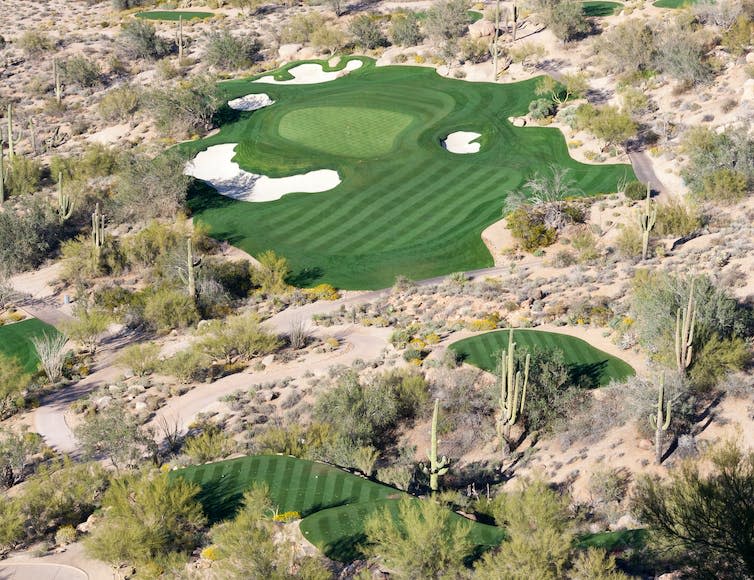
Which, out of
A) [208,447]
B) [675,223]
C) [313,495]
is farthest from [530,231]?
[313,495]

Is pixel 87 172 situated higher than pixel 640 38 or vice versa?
pixel 640 38

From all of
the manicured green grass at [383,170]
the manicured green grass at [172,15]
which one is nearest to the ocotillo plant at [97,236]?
the manicured green grass at [383,170]

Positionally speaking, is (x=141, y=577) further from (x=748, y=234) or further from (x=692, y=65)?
(x=692, y=65)

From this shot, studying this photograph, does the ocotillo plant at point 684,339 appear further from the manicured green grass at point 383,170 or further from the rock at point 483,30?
the rock at point 483,30

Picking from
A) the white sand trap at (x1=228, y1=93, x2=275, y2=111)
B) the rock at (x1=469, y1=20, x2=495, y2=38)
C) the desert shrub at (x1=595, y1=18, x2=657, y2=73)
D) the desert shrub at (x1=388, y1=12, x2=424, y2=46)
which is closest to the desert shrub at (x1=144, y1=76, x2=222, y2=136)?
the white sand trap at (x1=228, y1=93, x2=275, y2=111)

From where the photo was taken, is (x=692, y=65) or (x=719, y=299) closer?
(x=719, y=299)

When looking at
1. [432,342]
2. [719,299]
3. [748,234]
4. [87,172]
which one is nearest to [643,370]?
[719,299]
